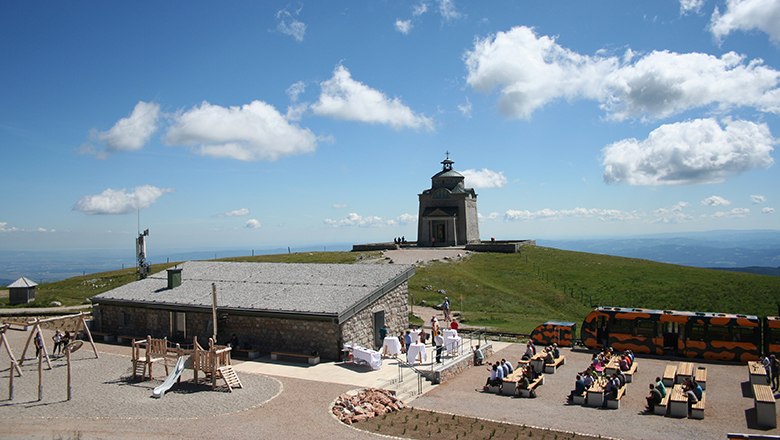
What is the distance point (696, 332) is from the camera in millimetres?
24922

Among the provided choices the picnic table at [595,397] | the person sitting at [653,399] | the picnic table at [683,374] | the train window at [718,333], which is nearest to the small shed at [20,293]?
the picnic table at [595,397]

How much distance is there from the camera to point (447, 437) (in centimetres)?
1496

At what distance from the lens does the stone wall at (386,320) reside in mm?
23562

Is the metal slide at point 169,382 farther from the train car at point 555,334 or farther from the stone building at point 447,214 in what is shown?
the stone building at point 447,214

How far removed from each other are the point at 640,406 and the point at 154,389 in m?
16.2

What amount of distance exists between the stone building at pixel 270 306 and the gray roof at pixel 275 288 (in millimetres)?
47

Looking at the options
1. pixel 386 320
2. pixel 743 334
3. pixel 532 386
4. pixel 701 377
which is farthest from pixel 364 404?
pixel 743 334

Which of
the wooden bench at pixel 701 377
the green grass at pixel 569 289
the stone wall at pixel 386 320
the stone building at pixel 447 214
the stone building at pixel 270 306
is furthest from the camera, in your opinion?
the stone building at pixel 447 214

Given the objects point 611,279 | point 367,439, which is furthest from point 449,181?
point 367,439

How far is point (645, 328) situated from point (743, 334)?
3.85 metres

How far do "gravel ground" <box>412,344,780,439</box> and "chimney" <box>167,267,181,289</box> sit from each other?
1596 cm

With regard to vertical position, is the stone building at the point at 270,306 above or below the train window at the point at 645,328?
above

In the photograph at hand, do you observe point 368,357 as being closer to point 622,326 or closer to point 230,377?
point 230,377

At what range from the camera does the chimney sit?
95.9ft
